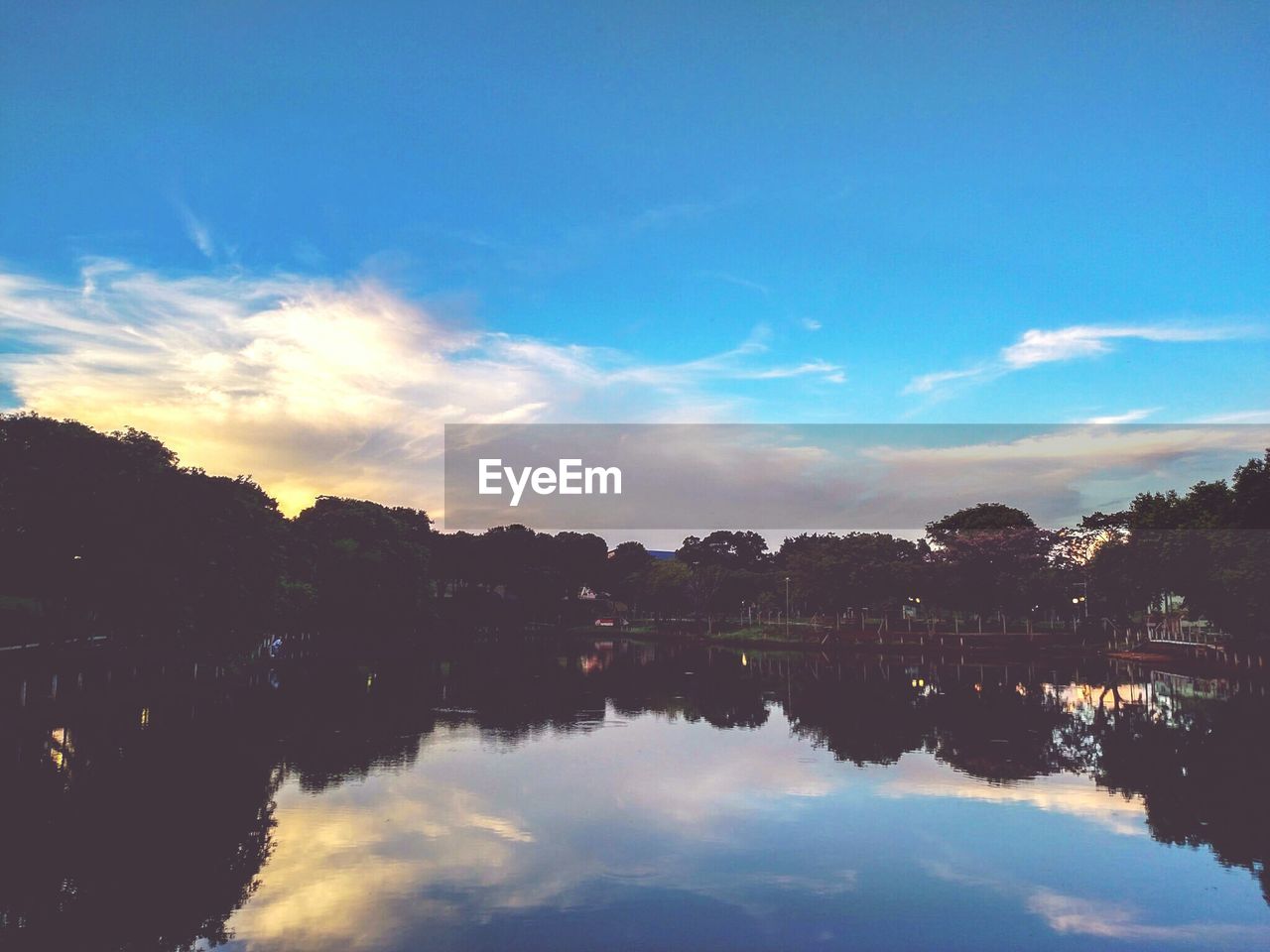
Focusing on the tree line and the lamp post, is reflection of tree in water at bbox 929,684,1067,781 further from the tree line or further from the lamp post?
the lamp post

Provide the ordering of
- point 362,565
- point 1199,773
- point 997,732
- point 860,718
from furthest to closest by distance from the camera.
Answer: point 362,565 < point 860,718 < point 997,732 < point 1199,773

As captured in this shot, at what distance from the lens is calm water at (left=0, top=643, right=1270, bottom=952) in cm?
1535

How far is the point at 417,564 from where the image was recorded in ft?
314

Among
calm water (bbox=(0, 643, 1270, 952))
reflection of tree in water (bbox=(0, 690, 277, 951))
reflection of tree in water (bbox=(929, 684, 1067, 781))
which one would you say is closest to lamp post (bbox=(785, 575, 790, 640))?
reflection of tree in water (bbox=(929, 684, 1067, 781))

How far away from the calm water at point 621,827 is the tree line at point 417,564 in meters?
6.39

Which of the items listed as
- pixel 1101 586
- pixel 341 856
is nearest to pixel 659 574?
pixel 1101 586

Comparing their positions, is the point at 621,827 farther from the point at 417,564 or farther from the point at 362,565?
the point at 417,564

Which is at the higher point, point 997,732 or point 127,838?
point 127,838

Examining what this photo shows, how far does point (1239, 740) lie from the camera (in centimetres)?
3466

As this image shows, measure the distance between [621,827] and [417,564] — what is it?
77310 millimetres

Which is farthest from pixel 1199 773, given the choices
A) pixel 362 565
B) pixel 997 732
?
pixel 362 565

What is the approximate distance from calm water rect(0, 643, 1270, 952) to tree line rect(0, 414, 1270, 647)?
639 cm

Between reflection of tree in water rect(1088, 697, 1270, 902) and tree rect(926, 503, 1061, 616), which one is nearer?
reflection of tree in water rect(1088, 697, 1270, 902)

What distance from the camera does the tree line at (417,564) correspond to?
43219 millimetres
